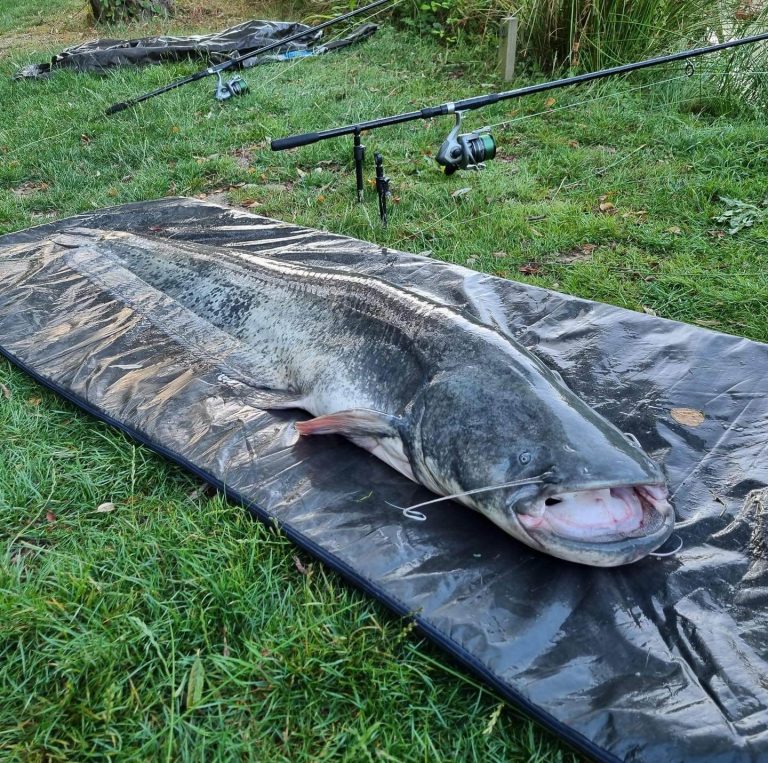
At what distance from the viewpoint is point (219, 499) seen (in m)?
2.23

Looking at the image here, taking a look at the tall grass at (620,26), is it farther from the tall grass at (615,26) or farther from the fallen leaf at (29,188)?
the fallen leaf at (29,188)

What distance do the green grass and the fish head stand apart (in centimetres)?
45

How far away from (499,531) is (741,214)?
3.18 m

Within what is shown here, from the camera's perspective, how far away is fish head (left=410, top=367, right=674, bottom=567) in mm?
1782

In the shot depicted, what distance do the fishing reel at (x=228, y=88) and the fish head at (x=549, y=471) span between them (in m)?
5.86

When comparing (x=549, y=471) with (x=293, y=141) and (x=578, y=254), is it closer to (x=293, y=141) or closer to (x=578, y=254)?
(x=578, y=254)

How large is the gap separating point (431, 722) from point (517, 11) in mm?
7222

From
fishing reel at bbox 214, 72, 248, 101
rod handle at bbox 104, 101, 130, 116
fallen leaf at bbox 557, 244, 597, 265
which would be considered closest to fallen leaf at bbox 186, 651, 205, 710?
fallen leaf at bbox 557, 244, 597, 265

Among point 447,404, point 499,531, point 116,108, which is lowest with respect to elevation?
point 499,531

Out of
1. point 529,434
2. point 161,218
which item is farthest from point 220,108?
point 529,434

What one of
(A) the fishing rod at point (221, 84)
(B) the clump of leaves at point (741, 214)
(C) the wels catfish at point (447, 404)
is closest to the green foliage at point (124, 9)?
(A) the fishing rod at point (221, 84)

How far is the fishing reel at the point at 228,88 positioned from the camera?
6785mm

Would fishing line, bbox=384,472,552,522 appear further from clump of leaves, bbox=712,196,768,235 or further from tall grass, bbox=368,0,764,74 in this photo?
tall grass, bbox=368,0,764,74

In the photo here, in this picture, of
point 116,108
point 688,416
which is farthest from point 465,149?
point 116,108
